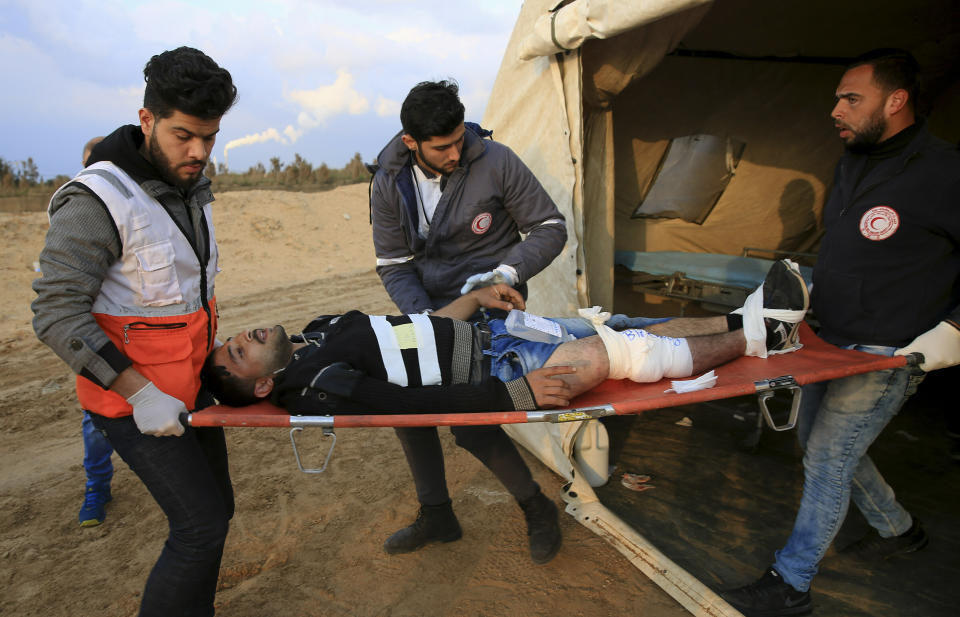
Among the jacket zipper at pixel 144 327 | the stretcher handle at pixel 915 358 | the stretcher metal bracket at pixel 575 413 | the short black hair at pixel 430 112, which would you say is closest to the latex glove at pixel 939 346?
the stretcher handle at pixel 915 358

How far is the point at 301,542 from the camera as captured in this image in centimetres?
317

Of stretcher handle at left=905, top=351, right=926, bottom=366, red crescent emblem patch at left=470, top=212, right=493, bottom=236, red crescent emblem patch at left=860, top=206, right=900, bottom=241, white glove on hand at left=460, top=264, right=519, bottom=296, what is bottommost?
stretcher handle at left=905, top=351, right=926, bottom=366

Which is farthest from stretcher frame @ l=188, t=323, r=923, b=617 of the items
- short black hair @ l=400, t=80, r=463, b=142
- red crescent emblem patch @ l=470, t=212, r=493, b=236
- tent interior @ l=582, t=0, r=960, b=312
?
tent interior @ l=582, t=0, r=960, b=312

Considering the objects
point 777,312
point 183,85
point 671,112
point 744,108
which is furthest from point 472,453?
point 744,108

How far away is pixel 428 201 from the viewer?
304 centimetres

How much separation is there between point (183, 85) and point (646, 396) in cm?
198

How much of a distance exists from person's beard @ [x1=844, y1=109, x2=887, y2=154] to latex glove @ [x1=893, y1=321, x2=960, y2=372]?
29.9 inches

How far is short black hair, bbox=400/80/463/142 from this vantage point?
104 inches

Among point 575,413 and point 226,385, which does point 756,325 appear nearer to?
point 575,413

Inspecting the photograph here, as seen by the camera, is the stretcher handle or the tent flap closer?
the stretcher handle

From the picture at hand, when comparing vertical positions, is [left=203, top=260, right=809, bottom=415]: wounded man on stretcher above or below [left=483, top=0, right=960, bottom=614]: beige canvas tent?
below

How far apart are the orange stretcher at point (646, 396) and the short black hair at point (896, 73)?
105 cm

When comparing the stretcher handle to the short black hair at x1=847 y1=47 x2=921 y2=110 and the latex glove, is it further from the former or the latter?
the short black hair at x1=847 y1=47 x2=921 y2=110

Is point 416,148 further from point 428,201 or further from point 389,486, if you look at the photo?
point 389,486
